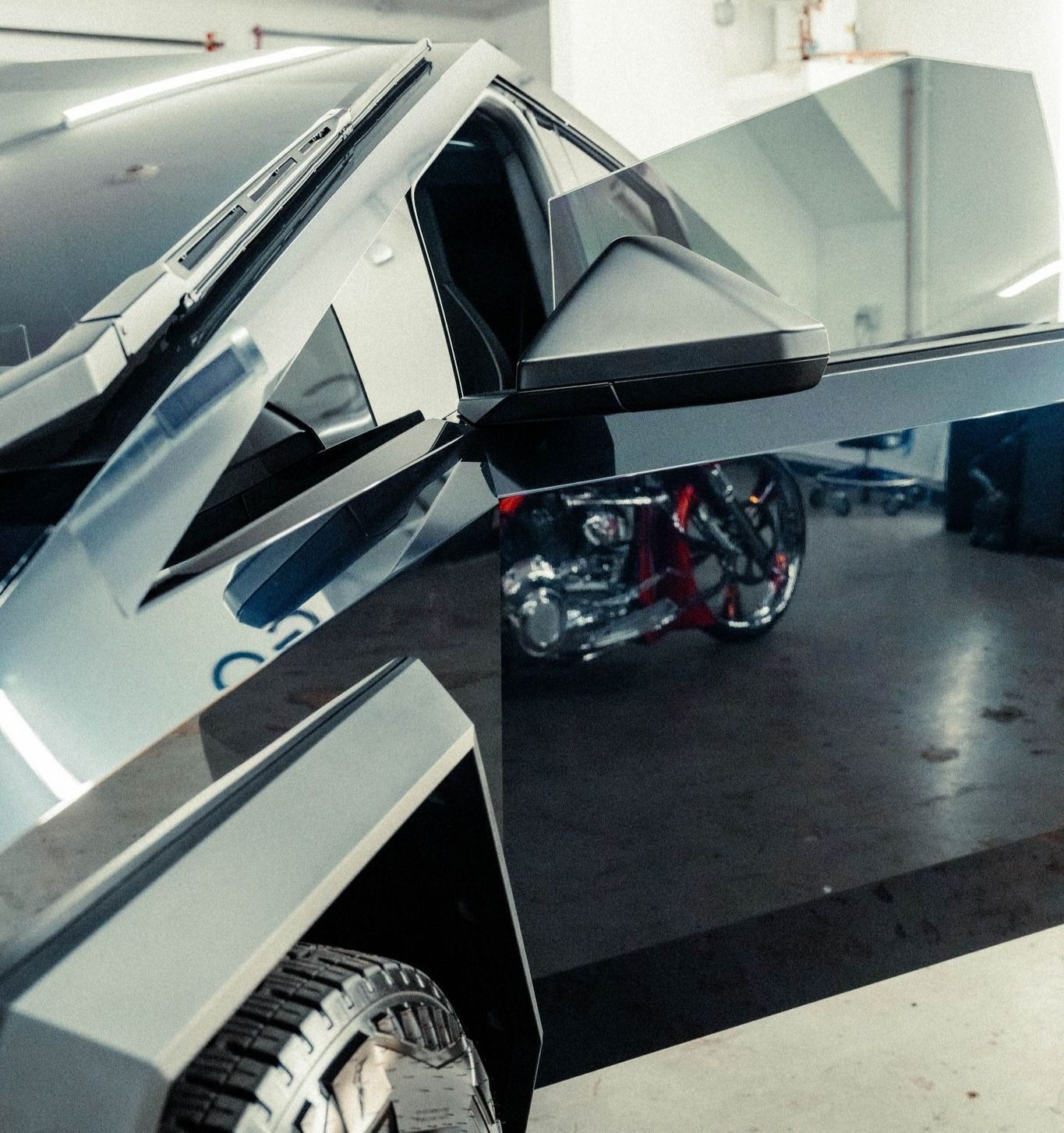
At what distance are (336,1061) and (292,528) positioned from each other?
1.12 feet

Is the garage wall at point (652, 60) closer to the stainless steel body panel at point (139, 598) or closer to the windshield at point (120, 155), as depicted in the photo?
the windshield at point (120, 155)

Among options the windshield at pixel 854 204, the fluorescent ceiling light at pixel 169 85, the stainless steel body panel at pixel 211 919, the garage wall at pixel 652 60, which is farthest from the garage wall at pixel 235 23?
the stainless steel body panel at pixel 211 919

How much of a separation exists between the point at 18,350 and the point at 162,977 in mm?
475

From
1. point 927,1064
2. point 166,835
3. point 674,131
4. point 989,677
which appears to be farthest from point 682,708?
point 674,131

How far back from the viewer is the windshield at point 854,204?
3.90ft

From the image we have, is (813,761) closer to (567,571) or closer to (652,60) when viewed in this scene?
(567,571)

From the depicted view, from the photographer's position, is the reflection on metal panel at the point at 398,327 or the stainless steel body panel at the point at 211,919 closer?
the stainless steel body panel at the point at 211,919

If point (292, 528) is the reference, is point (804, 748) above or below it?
below

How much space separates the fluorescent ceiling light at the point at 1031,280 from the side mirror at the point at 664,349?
556 mm

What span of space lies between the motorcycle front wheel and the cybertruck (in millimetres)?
39

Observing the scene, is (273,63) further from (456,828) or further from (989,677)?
(989,677)

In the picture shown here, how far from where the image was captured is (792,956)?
46.3 inches

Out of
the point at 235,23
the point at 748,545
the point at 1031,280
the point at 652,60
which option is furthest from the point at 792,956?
the point at 235,23

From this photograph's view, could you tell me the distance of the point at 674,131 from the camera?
784 centimetres
